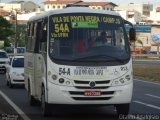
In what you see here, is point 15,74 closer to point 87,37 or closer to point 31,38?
point 31,38

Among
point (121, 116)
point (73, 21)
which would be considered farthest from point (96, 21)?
point (121, 116)

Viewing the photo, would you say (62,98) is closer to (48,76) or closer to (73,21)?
(48,76)

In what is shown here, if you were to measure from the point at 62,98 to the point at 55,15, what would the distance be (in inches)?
86.5

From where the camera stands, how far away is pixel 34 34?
16344mm

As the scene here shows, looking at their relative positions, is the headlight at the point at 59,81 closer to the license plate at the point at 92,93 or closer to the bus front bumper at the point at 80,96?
the bus front bumper at the point at 80,96

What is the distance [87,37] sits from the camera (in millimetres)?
13883

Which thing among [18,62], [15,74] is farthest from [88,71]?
[18,62]

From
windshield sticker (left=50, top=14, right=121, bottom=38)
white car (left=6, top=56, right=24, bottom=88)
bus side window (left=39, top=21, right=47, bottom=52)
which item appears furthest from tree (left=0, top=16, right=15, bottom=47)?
windshield sticker (left=50, top=14, right=121, bottom=38)

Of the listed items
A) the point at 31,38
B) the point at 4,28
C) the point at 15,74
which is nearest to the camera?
the point at 31,38

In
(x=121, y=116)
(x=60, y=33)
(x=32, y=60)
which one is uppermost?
(x=60, y=33)

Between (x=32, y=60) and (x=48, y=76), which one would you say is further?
(x=32, y=60)

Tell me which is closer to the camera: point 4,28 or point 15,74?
point 15,74

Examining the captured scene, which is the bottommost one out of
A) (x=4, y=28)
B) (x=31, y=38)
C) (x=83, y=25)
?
(x=4, y=28)

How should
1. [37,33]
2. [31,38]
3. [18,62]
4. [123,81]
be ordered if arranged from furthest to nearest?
[18,62], [31,38], [37,33], [123,81]
